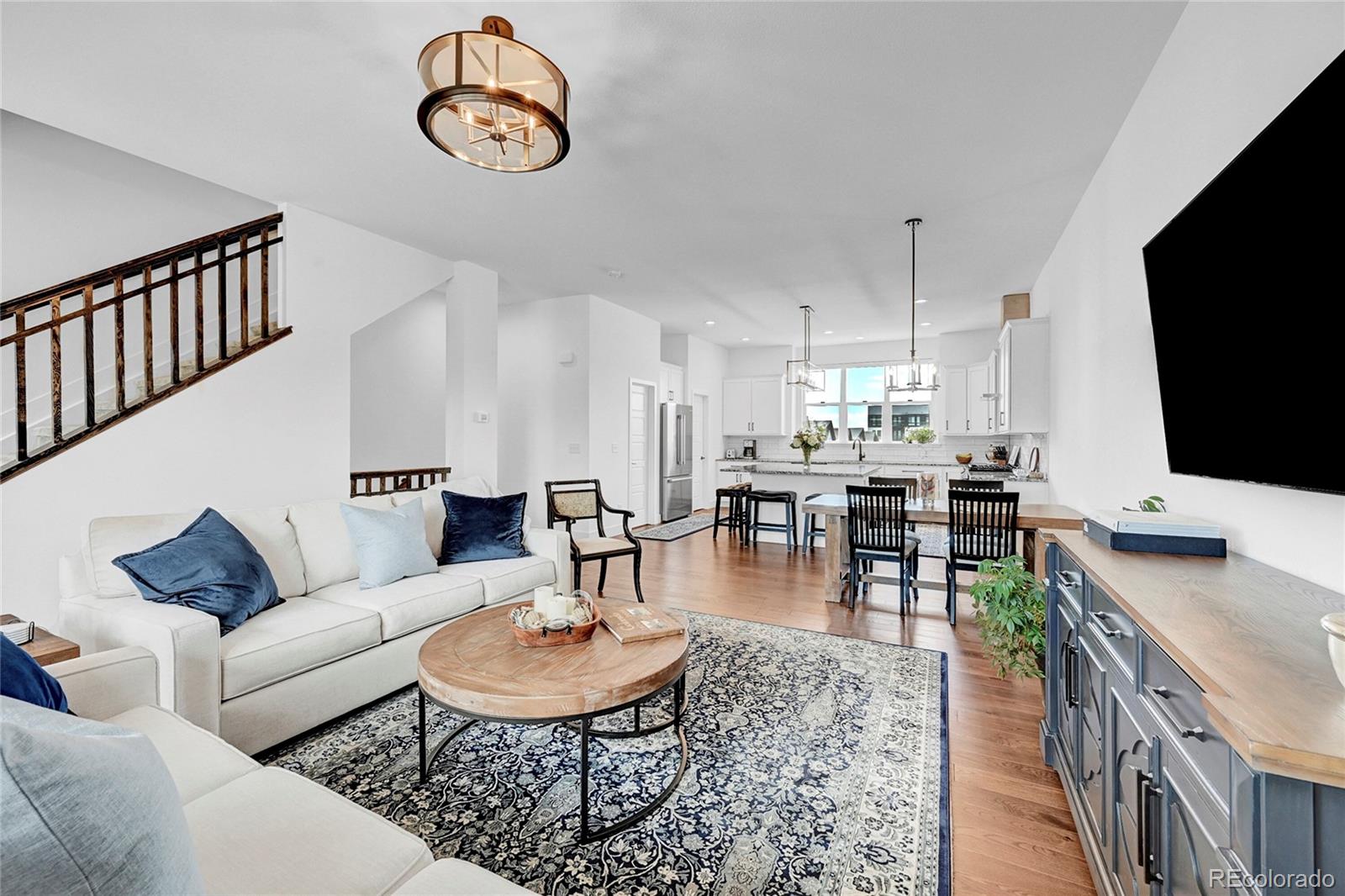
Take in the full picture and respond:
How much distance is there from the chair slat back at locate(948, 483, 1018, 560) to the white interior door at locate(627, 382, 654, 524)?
434 cm

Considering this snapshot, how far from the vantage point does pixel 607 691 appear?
1.77 m

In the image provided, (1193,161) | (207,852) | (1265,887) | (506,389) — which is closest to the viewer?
(1265,887)

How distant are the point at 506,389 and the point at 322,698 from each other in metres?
5.27

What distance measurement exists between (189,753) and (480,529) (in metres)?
2.12

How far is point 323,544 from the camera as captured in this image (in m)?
3.01

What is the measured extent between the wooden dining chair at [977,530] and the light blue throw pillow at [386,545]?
11.0 ft

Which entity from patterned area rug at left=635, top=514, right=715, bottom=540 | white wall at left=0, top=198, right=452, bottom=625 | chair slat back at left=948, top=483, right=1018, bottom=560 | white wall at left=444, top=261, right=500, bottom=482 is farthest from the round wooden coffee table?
patterned area rug at left=635, top=514, right=715, bottom=540

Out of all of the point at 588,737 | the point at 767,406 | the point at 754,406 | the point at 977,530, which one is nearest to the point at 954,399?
the point at 767,406

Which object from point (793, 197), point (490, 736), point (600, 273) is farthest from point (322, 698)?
point (600, 273)

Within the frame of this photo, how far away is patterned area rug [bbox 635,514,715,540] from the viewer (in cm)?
708

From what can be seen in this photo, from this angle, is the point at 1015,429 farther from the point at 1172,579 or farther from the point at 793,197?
the point at 1172,579

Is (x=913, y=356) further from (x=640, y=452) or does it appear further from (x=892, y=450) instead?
(x=892, y=450)

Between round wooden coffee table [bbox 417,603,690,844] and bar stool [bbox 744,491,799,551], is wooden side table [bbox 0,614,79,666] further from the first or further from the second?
bar stool [bbox 744,491,799,551]

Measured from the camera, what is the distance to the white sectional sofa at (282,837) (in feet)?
3.41
